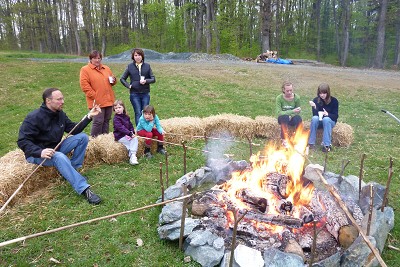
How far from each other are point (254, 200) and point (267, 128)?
12.1 feet

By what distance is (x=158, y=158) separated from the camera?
5.92 metres

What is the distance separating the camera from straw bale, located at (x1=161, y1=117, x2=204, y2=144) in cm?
667

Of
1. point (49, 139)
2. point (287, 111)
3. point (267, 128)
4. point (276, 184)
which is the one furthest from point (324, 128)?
point (49, 139)

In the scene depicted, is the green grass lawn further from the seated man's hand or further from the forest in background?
the forest in background

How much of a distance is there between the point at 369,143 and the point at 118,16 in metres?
33.8

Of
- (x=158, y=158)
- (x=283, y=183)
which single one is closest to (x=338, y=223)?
(x=283, y=183)

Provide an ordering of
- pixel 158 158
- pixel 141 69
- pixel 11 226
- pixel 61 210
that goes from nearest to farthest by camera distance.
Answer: pixel 11 226 → pixel 61 210 → pixel 158 158 → pixel 141 69

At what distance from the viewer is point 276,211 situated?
12.4 feet

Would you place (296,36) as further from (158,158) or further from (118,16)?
(158,158)

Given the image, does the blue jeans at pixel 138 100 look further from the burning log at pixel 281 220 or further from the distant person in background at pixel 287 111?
the burning log at pixel 281 220

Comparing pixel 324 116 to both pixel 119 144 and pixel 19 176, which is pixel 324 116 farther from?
pixel 19 176

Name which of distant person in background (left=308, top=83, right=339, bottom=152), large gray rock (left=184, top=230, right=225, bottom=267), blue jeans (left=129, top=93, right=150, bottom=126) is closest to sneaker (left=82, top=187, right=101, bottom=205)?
large gray rock (left=184, top=230, right=225, bottom=267)

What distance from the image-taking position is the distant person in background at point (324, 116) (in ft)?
20.9

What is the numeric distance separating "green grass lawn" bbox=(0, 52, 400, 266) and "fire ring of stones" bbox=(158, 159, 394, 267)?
0.98ft
